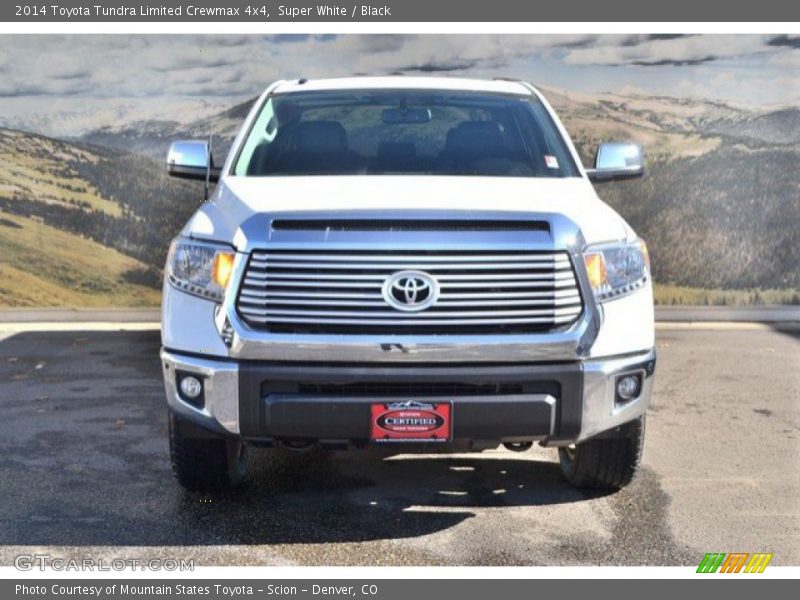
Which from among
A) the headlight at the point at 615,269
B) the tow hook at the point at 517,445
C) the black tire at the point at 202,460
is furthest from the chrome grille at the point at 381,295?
the black tire at the point at 202,460

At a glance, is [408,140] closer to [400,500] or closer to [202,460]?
[400,500]

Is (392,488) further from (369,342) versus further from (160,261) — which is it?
(160,261)

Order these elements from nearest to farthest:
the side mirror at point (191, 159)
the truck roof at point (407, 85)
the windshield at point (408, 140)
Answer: the windshield at point (408, 140) < the side mirror at point (191, 159) < the truck roof at point (407, 85)

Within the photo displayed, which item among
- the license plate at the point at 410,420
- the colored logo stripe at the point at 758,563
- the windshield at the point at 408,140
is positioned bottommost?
the colored logo stripe at the point at 758,563

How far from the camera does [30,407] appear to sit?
741 cm

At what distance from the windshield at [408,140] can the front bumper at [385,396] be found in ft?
4.35

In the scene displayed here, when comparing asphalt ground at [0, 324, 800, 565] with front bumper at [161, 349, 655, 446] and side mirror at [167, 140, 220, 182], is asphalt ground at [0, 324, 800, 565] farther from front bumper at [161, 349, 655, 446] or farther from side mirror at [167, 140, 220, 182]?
side mirror at [167, 140, 220, 182]

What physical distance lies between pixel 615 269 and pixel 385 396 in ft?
3.48

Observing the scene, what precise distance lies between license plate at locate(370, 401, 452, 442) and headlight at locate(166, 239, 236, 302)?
2.54 feet

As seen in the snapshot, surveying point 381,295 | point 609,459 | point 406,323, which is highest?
point 381,295

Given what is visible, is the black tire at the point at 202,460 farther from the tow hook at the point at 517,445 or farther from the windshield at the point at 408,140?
the windshield at the point at 408,140

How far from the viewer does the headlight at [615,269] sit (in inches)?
185

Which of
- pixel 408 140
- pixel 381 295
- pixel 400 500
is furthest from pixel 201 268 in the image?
pixel 408 140

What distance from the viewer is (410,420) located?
4.57m
